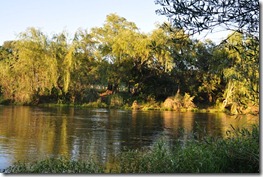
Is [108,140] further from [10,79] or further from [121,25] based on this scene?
[121,25]

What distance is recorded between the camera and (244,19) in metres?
3.59

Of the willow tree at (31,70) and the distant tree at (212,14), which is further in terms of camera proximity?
the willow tree at (31,70)

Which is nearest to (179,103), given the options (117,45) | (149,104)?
(149,104)

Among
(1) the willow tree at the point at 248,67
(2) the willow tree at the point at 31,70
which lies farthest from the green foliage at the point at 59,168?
(2) the willow tree at the point at 31,70

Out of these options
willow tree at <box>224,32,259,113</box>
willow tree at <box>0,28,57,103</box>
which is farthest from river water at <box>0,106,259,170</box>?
willow tree at <box>0,28,57,103</box>

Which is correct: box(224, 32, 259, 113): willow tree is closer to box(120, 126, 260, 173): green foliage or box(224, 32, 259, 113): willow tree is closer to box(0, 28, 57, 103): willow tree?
box(120, 126, 260, 173): green foliage

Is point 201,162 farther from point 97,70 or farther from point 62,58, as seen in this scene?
point 97,70

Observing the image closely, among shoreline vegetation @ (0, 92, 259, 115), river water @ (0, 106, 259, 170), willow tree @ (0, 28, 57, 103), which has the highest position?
willow tree @ (0, 28, 57, 103)

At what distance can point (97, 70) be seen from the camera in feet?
80.3

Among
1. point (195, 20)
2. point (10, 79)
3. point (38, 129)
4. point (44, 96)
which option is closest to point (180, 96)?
point (44, 96)

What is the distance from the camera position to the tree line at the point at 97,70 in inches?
893

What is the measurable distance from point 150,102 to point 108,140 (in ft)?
47.0

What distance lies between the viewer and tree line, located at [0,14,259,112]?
74.4 feet

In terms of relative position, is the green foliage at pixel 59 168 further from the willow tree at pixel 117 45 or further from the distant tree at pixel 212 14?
the willow tree at pixel 117 45
